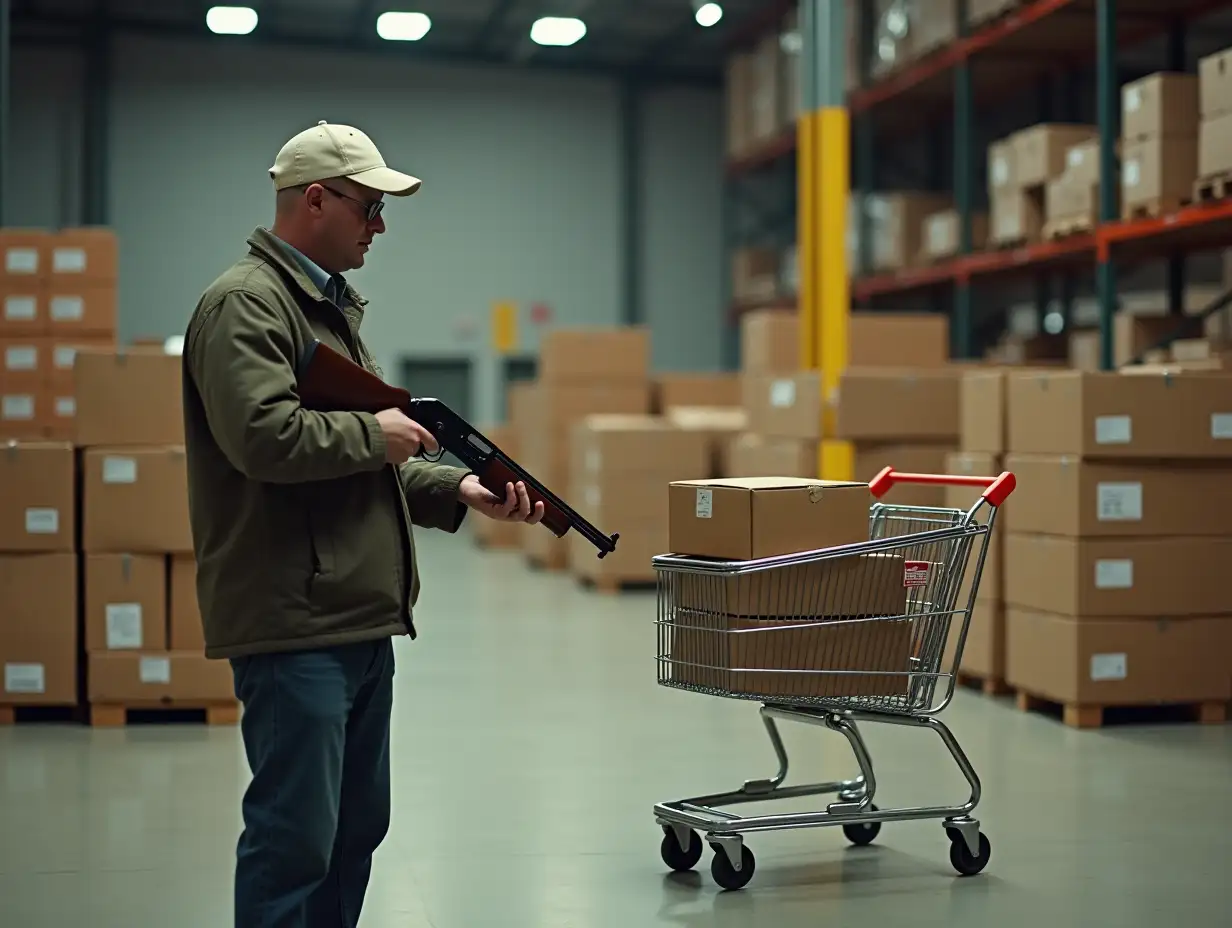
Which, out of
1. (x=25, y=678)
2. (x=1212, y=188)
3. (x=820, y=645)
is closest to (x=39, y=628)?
(x=25, y=678)

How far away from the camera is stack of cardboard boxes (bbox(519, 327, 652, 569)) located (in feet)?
43.5

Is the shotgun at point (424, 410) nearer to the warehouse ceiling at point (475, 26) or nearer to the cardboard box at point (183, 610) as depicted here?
the cardboard box at point (183, 610)

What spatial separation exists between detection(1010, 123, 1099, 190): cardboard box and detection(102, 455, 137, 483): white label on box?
22.3 ft

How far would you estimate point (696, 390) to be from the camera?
1327cm

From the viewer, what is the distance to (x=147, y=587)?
6191 mm

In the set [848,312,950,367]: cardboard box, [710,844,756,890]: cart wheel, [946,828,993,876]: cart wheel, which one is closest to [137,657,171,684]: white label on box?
[710,844,756,890]: cart wheel

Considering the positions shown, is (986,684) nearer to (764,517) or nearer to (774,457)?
(774,457)

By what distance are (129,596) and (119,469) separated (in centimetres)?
50

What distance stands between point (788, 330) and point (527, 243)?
7.72m

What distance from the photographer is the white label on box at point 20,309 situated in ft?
31.9

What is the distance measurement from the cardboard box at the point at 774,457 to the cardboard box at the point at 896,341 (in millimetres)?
782

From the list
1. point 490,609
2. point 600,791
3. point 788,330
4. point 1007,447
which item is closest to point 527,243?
point 788,330

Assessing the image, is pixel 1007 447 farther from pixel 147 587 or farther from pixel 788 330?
pixel 788 330

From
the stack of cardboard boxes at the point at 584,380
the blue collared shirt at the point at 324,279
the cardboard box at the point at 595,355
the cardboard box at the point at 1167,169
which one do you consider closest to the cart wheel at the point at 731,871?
the blue collared shirt at the point at 324,279
